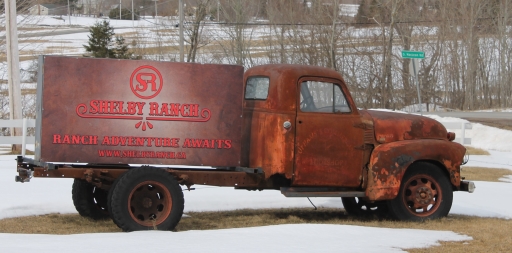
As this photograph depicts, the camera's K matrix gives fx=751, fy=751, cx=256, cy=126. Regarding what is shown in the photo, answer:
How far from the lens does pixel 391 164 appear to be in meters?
9.79

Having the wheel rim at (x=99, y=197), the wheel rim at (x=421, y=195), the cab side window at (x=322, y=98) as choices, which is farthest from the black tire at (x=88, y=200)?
the wheel rim at (x=421, y=195)

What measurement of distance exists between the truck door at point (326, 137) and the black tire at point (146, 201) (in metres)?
1.71

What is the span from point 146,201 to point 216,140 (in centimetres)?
110

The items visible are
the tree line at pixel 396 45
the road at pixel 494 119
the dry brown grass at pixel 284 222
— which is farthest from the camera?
the tree line at pixel 396 45

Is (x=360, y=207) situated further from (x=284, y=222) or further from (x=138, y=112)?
(x=138, y=112)

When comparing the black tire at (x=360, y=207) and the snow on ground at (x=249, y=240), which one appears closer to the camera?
the snow on ground at (x=249, y=240)

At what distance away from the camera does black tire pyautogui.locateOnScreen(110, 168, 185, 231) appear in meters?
8.49

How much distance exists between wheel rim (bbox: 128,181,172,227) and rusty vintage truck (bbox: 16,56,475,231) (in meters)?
0.01

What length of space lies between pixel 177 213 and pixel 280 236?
1.43 meters

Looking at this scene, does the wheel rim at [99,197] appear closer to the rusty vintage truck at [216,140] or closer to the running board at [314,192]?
the rusty vintage truck at [216,140]

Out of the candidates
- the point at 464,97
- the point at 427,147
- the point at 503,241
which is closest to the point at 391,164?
the point at 427,147

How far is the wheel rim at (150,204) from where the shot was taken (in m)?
8.69

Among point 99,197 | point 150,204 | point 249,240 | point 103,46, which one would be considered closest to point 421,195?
point 249,240

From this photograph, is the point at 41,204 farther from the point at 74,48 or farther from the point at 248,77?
the point at 74,48
